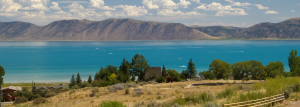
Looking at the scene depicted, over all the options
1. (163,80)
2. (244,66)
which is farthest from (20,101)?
(244,66)

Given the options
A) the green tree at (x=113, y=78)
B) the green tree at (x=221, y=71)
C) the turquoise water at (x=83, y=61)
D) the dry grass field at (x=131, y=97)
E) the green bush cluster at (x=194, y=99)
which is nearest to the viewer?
the green bush cluster at (x=194, y=99)

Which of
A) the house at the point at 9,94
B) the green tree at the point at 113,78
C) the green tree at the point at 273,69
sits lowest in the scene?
the house at the point at 9,94

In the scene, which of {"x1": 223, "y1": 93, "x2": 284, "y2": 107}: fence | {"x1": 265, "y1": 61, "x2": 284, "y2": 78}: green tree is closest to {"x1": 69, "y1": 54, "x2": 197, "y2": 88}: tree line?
{"x1": 265, "y1": 61, "x2": 284, "y2": 78}: green tree

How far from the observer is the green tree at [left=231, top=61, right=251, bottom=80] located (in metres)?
36.0

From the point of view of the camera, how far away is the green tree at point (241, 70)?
3600 cm

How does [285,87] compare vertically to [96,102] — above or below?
above

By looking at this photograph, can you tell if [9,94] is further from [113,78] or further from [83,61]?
[83,61]

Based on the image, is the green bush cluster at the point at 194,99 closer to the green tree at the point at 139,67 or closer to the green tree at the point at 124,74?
the green tree at the point at 124,74

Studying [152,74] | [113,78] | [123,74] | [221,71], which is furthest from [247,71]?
[113,78]

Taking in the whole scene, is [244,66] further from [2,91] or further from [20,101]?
[2,91]

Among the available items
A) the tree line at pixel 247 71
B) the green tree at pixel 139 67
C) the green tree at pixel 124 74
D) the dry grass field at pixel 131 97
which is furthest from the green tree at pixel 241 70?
the dry grass field at pixel 131 97

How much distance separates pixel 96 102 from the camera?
683 inches

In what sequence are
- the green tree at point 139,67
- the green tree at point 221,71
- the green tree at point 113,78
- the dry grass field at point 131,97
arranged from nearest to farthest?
the dry grass field at point 131,97 < the green tree at point 113,78 < the green tree at point 221,71 < the green tree at point 139,67

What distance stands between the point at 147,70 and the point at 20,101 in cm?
2206
